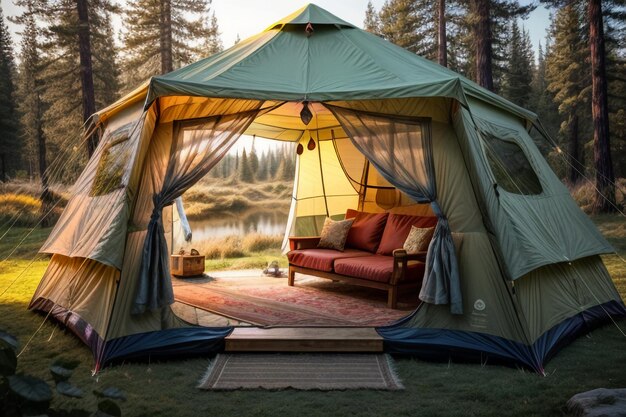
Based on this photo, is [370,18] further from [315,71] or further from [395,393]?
[395,393]

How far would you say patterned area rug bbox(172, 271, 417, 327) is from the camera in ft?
16.8

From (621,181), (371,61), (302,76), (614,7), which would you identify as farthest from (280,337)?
(614,7)

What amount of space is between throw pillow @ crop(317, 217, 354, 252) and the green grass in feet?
9.03

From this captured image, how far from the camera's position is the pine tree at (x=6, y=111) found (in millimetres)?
22531

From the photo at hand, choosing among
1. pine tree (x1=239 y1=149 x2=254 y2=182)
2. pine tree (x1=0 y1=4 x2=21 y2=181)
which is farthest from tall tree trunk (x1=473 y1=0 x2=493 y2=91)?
pine tree (x1=0 y1=4 x2=21 y2=181)

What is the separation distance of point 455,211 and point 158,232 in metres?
2.35

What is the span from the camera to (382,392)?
144 inches

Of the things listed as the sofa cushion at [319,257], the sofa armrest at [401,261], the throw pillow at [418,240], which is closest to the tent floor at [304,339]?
the sofa armrest at [401,261]

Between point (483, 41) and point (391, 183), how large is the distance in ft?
26.0

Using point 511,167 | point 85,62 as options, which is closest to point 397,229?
point 511,167

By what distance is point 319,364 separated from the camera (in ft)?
13.6

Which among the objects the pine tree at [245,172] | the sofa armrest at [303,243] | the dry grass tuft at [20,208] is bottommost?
the sofa armrest at [303,243]

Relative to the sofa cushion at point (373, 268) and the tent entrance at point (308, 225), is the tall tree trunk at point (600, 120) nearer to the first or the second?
the tent entrance at point (308, 225)

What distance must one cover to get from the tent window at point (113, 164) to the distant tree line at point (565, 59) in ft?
26.9
